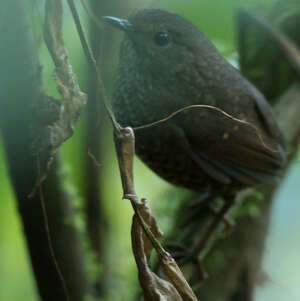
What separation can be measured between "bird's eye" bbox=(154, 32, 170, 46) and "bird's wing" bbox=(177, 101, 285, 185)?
9.7 inches

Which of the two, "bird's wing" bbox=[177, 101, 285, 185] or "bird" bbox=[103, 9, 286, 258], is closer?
"bird" bbox=[103, 9, 286, 258]

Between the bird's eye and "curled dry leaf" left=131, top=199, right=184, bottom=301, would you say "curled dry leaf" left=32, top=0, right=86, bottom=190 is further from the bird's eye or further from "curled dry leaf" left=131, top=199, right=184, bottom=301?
the bird's eye

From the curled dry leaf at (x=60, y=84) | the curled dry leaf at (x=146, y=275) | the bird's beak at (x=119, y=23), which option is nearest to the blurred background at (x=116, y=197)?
the bird's beak at (x=119, y=23)

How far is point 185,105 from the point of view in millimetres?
1501

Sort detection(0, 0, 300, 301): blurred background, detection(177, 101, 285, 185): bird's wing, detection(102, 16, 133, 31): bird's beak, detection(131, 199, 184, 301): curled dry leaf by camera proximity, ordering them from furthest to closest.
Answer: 1. detection(0, 0, 300, 301): blurred background
2. detection(177, 101, 285, 185): bird's wing
3. detection(102, 16, 133, 31): bird's beak
4. detection(131, 199, 184, 301): curled dry leaf

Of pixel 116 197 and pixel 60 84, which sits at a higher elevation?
pixel 60 84

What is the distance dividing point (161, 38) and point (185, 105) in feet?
0.75

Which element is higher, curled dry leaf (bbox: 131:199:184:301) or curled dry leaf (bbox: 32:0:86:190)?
curled dry leaf (bbox: 32:0:86:190)

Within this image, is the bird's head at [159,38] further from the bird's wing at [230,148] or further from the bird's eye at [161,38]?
the bird's wing at [230,148]

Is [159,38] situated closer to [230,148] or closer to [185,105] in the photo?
[185,105]

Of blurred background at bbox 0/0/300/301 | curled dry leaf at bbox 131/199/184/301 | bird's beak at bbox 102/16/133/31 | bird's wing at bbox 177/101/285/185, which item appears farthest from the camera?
blurred background at bbox 0/0/300/301

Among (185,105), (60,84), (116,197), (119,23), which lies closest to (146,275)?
(60,84)

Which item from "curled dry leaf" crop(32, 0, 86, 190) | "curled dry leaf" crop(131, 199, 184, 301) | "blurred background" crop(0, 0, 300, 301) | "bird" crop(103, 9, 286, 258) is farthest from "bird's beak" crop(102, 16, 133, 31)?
"curled dry leaf" crop(131, 199, 184, 301)

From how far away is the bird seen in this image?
4.95ft
